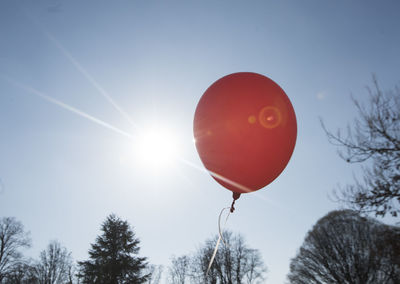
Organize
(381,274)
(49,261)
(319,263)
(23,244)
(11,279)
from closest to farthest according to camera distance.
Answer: (381,274) → (319,263) → (11,279) → (23,244) → (49,261)

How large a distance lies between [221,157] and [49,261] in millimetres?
33320

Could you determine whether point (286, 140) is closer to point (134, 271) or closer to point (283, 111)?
point (283, 111)

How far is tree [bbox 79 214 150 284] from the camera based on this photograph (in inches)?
727

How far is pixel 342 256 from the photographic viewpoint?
1727 cm

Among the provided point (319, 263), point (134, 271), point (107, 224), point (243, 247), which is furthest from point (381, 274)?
point (107, 224)

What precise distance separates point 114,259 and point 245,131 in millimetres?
21216

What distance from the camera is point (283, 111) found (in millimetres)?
2639

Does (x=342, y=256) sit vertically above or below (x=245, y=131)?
above

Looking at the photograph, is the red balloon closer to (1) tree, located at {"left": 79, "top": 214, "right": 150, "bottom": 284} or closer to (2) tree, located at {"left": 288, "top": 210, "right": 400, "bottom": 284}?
(2) tree, located at {"left": 288, "top": 210, "right": 400, "bottom": 284}

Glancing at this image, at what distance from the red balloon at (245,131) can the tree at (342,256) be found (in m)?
14.8

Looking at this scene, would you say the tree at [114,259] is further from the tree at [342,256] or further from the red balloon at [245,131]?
the red balloon at [245,131]

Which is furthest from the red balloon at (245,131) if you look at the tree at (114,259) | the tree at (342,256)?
the tree at (114,259)

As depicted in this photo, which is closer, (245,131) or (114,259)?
(245,131)

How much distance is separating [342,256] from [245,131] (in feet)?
66.1
